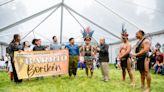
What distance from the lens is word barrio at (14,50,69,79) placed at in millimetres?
10969

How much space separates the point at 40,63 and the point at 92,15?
12.2 m

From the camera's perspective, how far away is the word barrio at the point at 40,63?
10969 mm

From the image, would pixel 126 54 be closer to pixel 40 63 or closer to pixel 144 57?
pixel 144 57

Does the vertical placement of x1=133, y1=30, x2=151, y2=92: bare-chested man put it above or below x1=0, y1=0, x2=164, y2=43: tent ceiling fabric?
below

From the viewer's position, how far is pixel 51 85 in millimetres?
9891

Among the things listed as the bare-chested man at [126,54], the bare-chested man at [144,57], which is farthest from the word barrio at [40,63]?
the bare-chested man at [144,57]

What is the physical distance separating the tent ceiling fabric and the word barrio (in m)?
7.01

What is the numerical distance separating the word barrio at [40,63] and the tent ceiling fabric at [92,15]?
23.0ft

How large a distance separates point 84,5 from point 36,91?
47.6ft

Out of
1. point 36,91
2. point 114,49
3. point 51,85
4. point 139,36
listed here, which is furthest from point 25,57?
point 114,49

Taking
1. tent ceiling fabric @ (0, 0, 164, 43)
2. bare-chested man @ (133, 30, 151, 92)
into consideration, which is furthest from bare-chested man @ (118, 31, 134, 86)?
tent ceiling fabric @ (0, 0, 164, 43)

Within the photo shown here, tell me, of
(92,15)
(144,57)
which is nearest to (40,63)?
(144,57)

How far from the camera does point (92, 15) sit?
76.4 ft

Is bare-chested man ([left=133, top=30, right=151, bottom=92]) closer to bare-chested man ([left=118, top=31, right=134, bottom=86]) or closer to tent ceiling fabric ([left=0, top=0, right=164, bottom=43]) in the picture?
bare-chested man ([left=118, top=31, right=134, bottom=86])
